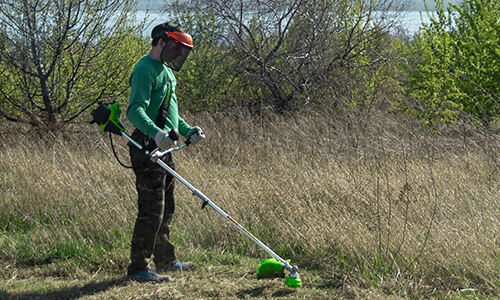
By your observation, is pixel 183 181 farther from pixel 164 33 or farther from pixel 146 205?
pixel 164 33

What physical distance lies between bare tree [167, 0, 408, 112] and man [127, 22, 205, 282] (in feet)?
22.3

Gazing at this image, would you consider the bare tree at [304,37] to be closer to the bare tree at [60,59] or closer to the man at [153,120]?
the bare tree at [60,59]

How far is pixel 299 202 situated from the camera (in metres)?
4.87

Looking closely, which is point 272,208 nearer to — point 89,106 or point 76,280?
point 76,280

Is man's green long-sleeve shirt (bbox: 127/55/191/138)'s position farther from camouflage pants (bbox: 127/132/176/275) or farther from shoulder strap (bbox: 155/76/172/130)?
camouflage pants (bbox: 127/132/176/275)

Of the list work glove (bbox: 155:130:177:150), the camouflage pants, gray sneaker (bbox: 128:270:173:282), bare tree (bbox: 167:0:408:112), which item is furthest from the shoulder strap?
bare tree (bbox: 167:0:408:112)

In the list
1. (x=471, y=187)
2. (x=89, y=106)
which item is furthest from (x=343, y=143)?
(x=89, y=106)

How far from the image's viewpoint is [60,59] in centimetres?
965

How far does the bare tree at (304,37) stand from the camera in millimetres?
10273

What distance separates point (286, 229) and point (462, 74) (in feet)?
19.5

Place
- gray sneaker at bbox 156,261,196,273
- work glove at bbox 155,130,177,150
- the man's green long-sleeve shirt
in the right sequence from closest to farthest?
work glove at bbox 155,130,177,150, the man's green long-sleeve shirt, gray sneaker at bbox 156,261,196,273

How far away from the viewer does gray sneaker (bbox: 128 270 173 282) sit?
3793 mm

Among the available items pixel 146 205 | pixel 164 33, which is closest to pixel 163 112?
pixel 164 33

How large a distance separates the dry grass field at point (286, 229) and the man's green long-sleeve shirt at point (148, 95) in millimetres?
1264
